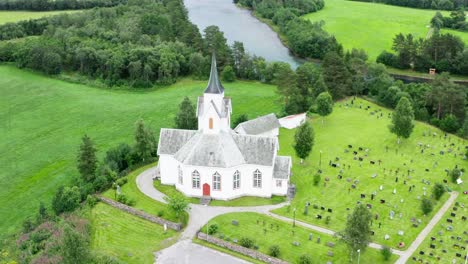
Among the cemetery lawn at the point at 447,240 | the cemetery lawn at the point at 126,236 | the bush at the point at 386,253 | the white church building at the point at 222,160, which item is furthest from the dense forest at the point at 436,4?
the cemetery lawn at the point at 126,236

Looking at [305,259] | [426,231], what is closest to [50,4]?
[305,259]

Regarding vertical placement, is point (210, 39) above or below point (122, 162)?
above

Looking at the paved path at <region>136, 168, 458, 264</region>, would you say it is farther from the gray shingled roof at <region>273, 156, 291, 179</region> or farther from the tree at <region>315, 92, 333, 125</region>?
the tree at <region>315, 92, 333, 125</region>

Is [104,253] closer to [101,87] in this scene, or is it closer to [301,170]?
[301,170]

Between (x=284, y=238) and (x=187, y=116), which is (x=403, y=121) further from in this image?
(x=187, y=116)

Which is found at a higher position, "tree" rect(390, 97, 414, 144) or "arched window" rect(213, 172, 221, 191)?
"tree" rect(390, 97, 414, 144)

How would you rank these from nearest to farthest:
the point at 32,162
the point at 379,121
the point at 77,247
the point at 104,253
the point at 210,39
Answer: the point at 77,247, the point at 104,253, the point at 32,162, the point at 379,121, the point at 210,39

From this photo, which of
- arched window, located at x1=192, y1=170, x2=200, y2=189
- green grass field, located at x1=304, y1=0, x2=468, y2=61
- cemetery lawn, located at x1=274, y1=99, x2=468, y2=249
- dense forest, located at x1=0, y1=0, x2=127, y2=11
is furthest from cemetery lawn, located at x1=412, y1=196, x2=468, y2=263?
dense forest, located at x1=0, y1=0, x2=127, y2=11

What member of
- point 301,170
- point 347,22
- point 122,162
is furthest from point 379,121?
point 347,22

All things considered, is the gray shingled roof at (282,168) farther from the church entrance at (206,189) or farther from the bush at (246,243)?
the bush at (246,243)
